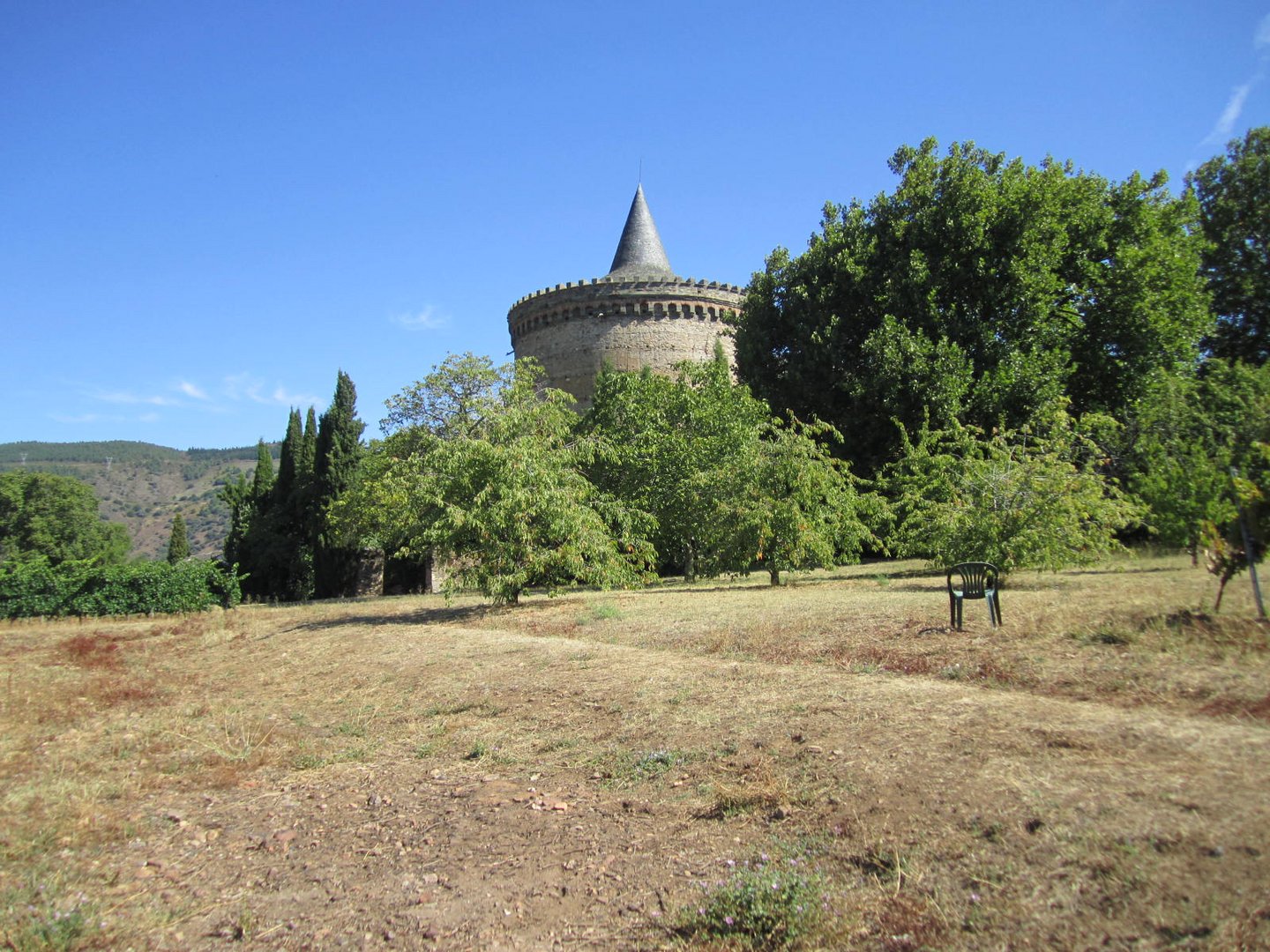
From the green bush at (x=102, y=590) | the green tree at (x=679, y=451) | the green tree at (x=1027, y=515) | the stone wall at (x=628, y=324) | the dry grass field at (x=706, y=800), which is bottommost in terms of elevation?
the dry grass field at (x=706, y=800)

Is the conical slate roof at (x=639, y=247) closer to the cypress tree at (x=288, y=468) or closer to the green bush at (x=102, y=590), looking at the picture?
the cypress tree at (x=288, y=468)

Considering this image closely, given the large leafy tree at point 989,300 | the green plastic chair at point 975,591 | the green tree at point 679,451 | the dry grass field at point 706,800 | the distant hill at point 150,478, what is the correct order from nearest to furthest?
the dry grass field at point 706,800 → the green plastic chair at point 975,591 → the green tree at point 679,451 → the large leafy tree at point 989,300 → the distant hill at point 150,478

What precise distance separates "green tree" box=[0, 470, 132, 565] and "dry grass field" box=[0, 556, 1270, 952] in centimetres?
6500

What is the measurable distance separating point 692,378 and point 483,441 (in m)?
13.5

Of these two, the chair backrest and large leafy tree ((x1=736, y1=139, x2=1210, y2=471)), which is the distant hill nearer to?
large leafy tree ((x1=736, y1=139, x2=1210, y2=471))

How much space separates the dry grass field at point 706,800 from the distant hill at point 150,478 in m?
119

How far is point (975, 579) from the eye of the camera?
10.3m

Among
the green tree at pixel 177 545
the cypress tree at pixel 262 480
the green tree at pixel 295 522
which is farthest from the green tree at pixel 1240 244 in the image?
the green tree at pixel 177 545

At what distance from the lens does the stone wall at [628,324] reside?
138 feet

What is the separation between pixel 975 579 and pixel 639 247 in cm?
3699

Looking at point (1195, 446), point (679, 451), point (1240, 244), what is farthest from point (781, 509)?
point (1240, 244)

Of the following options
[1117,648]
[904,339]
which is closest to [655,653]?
[1117,648]

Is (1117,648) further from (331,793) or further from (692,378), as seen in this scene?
(692,378)

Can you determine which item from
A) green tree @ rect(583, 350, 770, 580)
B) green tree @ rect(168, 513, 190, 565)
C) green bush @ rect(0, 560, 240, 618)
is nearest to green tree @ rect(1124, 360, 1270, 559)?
green tree @ rect(583, 350, 770, 580)
